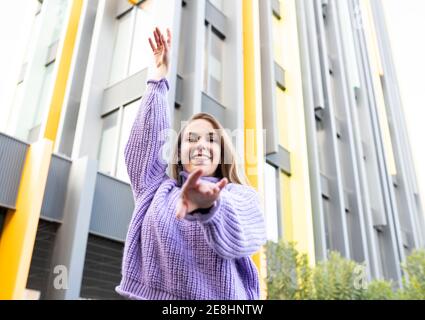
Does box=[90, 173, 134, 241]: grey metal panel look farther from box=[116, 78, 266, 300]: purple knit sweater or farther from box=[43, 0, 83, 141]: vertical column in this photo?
box=[116, 78, 266, 300]: purple knit sweater

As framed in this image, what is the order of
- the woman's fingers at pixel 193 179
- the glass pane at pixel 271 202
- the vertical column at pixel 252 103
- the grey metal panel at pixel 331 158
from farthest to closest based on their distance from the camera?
1. the grey metal panel at pixel 331 158
2. the glass pane at pixel 271 202
3. the vertical column at pixel 252 103
4. the woman's fingers at pixel 193 179

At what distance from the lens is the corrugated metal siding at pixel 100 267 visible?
6.78 meters

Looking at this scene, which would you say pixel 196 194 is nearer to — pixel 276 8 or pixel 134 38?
pixel 134 38

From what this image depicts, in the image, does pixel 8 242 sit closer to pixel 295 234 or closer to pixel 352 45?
pixel 295 234

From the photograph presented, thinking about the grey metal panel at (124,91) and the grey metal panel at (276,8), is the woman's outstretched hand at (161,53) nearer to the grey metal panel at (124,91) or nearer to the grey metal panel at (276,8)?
the grey metal panel at (124,91)

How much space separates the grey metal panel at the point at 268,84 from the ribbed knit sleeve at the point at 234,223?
28.7ft

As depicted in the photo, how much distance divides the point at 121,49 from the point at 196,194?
9.11 metres

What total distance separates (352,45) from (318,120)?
6432 mm

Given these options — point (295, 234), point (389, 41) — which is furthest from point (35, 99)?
point (389, 41)

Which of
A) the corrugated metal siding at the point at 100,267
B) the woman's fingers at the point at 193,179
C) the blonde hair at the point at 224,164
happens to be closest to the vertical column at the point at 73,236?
the corrugated metal siding at the point at 100,267

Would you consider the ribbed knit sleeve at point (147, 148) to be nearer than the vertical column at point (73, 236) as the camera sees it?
Yes

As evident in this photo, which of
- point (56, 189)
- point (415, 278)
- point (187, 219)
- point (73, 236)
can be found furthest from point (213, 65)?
point (187, 219)

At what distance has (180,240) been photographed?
1260 mm

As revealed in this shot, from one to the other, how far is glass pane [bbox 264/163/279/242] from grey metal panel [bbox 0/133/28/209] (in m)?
5.47
